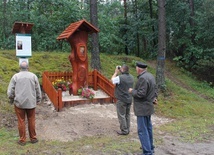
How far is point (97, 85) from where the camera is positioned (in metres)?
10.1

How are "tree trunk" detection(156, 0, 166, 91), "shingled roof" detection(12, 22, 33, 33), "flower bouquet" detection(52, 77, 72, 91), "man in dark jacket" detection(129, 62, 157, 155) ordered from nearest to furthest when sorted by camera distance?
"man in dark jacket" detection(129, 62, 157, 155) < "shingled roof" detection(12, 22, 33, 33) < "flower bouquet" detection(52, 77, 72, 91) < "tree trunk" detection(156, 0, 166, 91)

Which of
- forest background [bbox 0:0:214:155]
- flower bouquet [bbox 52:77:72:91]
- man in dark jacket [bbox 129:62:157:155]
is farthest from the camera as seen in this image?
flower bouquet [bbox 52:77:72:91]

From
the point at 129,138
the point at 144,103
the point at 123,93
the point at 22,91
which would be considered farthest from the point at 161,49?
the point at 22,91

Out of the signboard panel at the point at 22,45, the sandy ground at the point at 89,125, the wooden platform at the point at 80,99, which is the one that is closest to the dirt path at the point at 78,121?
the sandy ground at the point at 89,125

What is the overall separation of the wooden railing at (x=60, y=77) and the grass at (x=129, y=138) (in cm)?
119

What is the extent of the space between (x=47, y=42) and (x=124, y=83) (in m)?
9.58

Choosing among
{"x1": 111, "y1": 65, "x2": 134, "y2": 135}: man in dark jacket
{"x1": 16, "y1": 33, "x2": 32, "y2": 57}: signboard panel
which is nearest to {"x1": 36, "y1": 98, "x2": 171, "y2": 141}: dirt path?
{"x1": 111, "y1": 65, "x2": 134, "y2": 135}: man in dark jacket

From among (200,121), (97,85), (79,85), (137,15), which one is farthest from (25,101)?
(137,15)

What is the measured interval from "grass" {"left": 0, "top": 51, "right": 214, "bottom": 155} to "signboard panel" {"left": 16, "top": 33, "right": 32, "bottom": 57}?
4.99 ft

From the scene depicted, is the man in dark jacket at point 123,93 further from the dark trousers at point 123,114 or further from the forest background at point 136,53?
the forest background at point 136,53

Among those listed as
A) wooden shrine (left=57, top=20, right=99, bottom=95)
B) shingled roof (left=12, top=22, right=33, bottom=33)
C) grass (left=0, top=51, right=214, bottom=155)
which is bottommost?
grass (left=0, top=51, right=214, bottom=155)

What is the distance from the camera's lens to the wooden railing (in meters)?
8.07

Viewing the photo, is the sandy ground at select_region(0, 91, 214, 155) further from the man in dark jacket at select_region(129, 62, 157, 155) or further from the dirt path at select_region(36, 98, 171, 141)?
the man in dark jacket at select_region(129, 62, 157, 155)

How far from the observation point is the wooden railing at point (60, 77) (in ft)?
26.5
